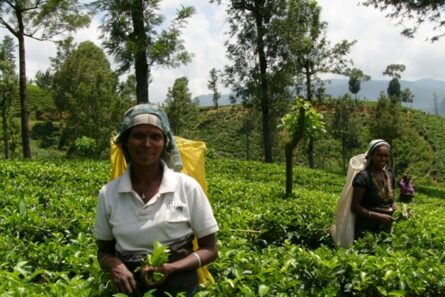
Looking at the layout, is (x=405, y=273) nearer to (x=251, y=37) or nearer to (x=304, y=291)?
(x=304, y=291)

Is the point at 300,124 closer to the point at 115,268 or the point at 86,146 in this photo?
the point at 115,268

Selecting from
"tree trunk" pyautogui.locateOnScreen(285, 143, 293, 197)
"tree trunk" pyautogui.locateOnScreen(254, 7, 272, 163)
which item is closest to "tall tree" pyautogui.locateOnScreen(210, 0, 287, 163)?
"tree trunk" pyautogui.locateOnScreen(254, 7, 272, 163)

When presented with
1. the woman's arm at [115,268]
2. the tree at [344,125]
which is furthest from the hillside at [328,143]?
the woman's arm at [115,268]

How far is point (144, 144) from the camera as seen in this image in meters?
2.74

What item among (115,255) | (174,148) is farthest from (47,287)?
(174,148)

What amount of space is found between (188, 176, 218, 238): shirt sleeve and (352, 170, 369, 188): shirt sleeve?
9.01 ft

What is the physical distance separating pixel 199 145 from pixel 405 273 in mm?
1759

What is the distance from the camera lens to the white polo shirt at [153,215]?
8.82ft

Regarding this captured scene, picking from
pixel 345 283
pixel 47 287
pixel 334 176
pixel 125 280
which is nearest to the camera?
pixel 125 280

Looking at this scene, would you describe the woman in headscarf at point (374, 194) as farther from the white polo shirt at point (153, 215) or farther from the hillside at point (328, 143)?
the hillside at point (328, 143)

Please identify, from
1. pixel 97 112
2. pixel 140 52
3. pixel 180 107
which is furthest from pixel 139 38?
pixel 180 107

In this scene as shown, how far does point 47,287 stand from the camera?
305 centimetres

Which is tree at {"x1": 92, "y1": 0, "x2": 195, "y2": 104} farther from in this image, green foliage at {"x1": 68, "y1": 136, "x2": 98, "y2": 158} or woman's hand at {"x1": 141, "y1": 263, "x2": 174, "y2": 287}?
woman's hand at {"x1": 141, "y1": 263, "x2": 174, "y2": 287}

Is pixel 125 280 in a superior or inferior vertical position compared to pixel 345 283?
superior
